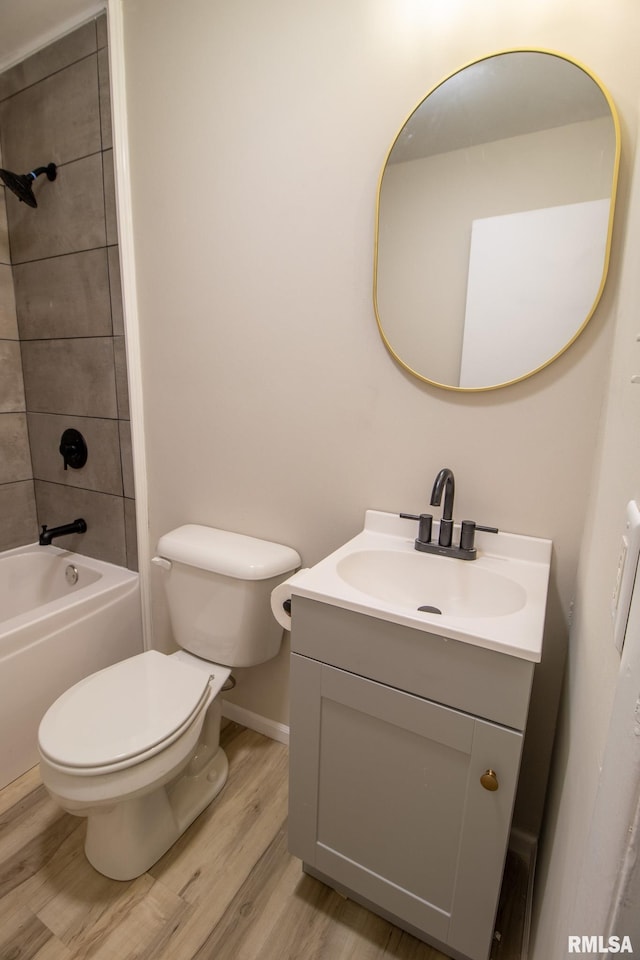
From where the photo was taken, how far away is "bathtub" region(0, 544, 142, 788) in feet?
4.56

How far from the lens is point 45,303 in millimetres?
1786

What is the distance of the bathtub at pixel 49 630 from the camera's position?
139 centimetres

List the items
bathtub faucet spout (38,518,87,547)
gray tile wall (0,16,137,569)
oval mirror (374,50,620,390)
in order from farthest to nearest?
bathtub faucet spout (38,518,87,547) → gray tile wall (0,16,137,569) → oval mirror (374,50,620,390)

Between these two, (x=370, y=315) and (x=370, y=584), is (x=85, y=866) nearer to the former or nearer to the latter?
(x=370, y=584)

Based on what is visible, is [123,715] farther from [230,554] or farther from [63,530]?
[63,530]

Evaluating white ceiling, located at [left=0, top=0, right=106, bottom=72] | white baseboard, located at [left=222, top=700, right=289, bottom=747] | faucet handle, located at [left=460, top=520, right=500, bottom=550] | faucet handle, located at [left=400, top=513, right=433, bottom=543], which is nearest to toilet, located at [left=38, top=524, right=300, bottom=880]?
white baseboard, located at [left=222, top=700, right=289, bottom=747]

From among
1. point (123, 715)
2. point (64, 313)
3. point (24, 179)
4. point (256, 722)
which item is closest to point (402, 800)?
point (123, 715)

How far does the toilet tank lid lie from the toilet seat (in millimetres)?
320

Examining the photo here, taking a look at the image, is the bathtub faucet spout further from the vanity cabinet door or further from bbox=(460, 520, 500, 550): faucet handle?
bbox=(460, 520, 500, 550): faucet handle

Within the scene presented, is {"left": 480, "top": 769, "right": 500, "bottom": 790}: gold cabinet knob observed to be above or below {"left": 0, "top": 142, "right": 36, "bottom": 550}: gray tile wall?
below

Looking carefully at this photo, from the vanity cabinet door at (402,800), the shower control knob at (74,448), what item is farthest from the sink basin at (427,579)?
the shower control knob at (74,448)

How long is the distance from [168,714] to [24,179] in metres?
1.96

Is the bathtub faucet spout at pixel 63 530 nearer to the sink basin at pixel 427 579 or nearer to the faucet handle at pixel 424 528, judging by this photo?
the sink basin at pixel 427 579

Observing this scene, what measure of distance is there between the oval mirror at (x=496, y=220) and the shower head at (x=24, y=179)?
1357 millimetres
